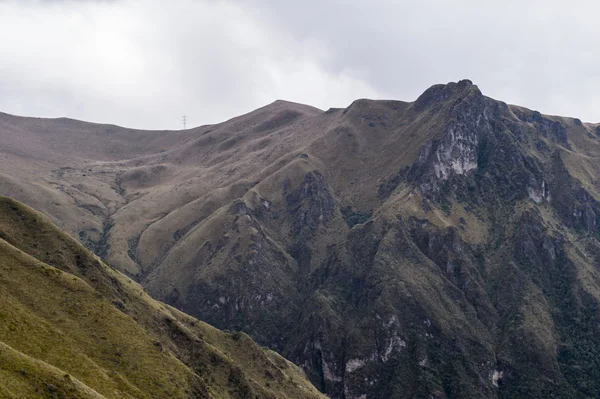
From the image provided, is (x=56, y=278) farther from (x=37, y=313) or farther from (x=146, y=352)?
(x=146, y=352)

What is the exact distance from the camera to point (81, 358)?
378 feet

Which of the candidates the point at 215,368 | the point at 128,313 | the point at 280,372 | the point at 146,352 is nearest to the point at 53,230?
the point at 128,313

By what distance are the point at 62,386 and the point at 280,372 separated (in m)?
106

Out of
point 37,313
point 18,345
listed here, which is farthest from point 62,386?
point 37,313

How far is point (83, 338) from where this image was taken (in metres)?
123

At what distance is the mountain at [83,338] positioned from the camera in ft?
324

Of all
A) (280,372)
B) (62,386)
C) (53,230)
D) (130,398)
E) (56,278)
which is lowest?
(280,372)

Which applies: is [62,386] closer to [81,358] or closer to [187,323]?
[81,358]

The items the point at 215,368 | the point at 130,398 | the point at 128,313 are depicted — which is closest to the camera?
the point at 130,398

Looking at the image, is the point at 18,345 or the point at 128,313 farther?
the point at 128,313

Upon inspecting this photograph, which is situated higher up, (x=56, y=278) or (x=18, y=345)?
(x=56, y=278)

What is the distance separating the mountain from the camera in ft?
324

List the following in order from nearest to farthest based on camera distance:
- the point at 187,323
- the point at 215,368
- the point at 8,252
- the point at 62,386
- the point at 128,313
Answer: the point at 62,386, the point at 8,252, the point at 128,313, the point at 215,368, the point at 187,323

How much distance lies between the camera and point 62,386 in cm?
9431
